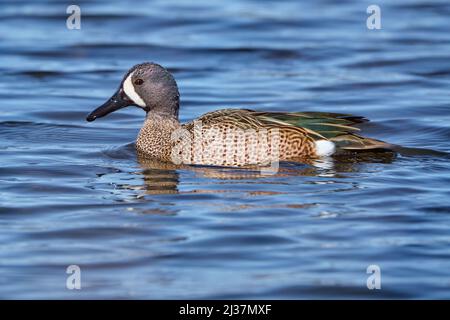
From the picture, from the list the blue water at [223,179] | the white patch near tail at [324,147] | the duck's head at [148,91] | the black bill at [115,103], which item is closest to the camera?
the blue water at [223,179]

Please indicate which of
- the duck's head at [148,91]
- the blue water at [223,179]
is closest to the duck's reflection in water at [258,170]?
the blue water at [223,179]

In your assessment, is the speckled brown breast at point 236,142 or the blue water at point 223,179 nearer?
the blue water at point 223,179

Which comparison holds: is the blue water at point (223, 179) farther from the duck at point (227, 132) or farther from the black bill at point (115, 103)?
the black bill at point (115, 103)

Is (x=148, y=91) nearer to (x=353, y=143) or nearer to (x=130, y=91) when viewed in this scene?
(x=130, y=91)

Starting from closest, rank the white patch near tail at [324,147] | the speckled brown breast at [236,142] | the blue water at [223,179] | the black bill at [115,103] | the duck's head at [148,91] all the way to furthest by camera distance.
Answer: the blue water at [223,179]
the speckled brown breast at [236,142]
the white patch near tail at [324,147]
the duck's head at [148,91]
the black bill at [115,103]

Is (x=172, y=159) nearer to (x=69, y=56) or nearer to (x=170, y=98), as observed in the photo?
(x=170, y=98)

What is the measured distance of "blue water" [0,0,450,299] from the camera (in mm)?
6621

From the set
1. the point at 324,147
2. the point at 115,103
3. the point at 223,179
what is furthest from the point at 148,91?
the point at 324,147

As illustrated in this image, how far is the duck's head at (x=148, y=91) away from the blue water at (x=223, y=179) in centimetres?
46

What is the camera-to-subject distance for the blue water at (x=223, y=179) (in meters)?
6.62

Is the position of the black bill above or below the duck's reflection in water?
above

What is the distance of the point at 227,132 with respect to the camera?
8945mm

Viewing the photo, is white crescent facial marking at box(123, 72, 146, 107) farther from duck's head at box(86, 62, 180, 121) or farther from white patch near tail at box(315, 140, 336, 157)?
white patch near tail at box(315, 140, 336, 157)

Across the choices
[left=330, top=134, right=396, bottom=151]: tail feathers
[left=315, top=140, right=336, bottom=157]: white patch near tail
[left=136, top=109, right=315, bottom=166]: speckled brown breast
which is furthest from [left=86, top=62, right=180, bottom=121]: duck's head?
[left=330, top=134, right=396, bottom=151]: tail feathers
